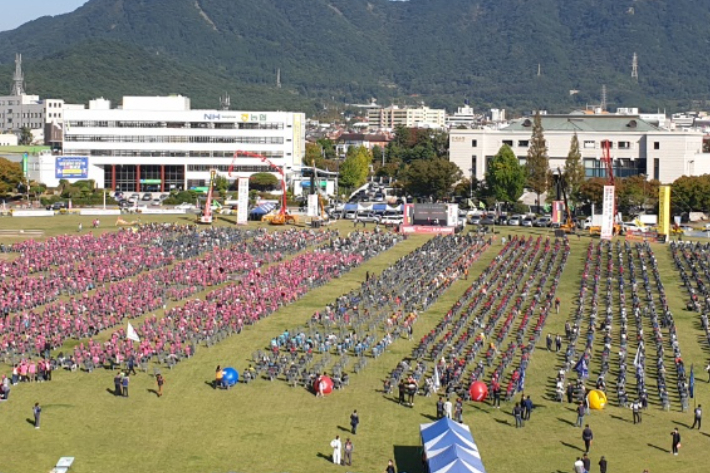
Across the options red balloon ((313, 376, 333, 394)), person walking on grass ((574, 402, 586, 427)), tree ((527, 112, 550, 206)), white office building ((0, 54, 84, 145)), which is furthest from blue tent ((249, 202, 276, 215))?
white office building ((0, 54, 84, 145))

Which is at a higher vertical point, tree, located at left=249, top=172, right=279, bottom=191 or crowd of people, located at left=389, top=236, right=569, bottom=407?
tree, located at left=249, top=172, right=279, bottom=191

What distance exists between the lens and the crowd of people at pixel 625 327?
103ft

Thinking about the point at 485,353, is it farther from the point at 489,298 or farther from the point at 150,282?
the point at 150,282

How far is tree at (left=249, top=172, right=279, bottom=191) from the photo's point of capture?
105312 millimetres

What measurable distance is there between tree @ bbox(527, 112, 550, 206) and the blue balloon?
5719 centimetres

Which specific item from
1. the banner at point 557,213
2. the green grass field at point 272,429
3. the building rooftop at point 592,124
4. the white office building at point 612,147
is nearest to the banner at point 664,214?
the banner at point 557,213

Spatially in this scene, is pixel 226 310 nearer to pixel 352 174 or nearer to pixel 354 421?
pixel 354 421

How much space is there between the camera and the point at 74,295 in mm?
45562

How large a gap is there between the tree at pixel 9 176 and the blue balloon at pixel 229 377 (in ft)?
205

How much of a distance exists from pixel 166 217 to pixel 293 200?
19778mm

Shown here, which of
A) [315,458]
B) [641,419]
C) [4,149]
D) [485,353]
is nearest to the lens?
[315,458]

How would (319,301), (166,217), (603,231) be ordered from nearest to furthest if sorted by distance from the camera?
(319,301) → (603,231) → (166,217)

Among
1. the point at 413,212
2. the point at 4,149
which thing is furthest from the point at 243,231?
the point at 4,149

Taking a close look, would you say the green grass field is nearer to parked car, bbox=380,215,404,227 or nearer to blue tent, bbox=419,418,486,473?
blue tent, bbox=419,418,486,473
